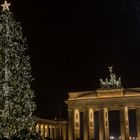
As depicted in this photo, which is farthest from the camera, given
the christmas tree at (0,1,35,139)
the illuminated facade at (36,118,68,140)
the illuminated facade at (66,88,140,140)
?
the illuminated facade at (36,118,68,140)

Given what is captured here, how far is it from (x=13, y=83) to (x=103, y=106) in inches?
2068

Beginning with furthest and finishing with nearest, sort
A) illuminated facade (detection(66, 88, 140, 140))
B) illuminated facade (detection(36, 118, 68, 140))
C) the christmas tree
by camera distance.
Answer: illuminated facade (detection(36, 118, 68, 140)) → illuminated facade (detection(66, 88, 140, 140)) → the christmas tree

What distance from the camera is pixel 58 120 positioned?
119062mm

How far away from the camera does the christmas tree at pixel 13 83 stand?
4862 cm

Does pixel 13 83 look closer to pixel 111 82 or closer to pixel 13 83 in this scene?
pixel 13 83

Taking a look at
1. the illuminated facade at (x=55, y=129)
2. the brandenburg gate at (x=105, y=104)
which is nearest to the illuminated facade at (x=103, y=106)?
the brandenburg gate at (x=105, y=104)

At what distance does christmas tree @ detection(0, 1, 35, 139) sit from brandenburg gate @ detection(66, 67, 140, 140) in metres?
50.4

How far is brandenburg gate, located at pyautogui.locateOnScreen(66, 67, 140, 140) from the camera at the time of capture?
98250mm

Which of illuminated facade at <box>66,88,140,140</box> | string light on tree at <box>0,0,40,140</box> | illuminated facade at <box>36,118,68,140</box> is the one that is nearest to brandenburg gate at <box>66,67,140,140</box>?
illuminated facade at <box>66,88,140,140</box>

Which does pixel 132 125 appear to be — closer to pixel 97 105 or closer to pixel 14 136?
pixel 97 105

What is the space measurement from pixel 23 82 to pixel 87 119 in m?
53.8

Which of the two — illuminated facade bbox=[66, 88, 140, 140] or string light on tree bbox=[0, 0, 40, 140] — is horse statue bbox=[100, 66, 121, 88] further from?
string light on tree bbox=[0, 0, 40, 140]

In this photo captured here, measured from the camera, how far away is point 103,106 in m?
99.6

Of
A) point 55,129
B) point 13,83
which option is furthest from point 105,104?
point 13,83
